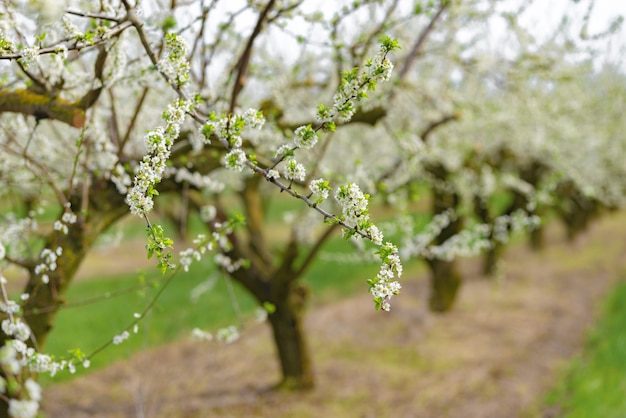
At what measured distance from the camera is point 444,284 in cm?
1190

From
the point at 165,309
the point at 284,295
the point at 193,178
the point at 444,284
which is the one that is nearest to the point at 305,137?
the point at 193,178

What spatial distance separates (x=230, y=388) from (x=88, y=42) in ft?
20.7

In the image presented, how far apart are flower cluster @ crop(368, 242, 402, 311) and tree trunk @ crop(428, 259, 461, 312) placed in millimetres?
9787

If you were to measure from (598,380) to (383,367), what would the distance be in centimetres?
296

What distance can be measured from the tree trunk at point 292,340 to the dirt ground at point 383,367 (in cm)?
21

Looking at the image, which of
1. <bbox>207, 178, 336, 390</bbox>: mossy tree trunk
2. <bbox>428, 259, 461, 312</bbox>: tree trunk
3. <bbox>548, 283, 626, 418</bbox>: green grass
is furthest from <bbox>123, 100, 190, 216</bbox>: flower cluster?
<bbox>428, 259, 461, 312</bbox>: tree trunk

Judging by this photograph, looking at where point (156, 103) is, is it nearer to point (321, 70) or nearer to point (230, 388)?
point (321, 70)

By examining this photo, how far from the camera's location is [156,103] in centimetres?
728

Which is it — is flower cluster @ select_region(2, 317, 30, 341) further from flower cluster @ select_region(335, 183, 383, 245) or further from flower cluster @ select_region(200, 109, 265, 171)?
flower cluster @ select_region(335, 183, 383, 245)

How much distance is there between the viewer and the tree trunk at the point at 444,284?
468 inches

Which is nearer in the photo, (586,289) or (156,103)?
(156,103)

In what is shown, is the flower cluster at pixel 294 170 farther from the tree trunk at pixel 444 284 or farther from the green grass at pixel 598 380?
the tree trunk at pixel 444 284

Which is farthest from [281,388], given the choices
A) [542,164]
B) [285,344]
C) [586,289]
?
[542,164]

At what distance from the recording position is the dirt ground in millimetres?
7344
